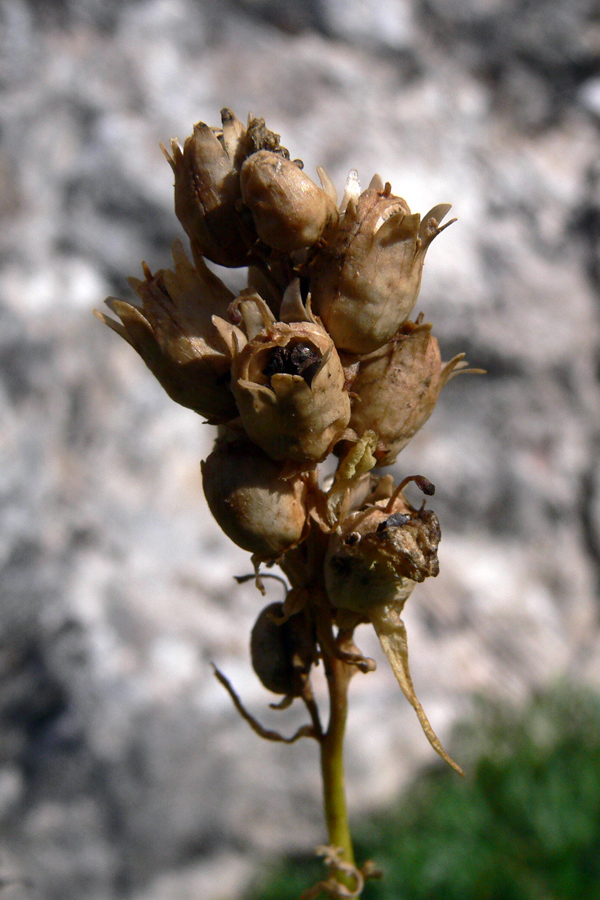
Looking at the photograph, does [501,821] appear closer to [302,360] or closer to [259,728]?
[259,728]

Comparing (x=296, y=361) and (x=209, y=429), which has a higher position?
(x=209, y=429)

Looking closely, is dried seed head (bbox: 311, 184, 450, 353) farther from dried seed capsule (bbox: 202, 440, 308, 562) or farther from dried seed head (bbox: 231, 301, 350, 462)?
dried seed capsule (bbox: 202, 440, 308, 562)

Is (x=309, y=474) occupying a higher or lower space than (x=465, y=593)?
lower

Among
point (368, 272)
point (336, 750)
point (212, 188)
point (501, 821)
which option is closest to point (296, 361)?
point (368, 272)

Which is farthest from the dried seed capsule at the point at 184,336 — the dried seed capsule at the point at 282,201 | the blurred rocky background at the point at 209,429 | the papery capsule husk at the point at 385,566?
the blurred rocky background at the point at 209,429

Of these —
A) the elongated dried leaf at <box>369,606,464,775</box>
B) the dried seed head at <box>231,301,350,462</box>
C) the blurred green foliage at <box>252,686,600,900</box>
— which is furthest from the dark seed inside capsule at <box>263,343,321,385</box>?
the blurred green foliage at <box>252,686,600,900</box>

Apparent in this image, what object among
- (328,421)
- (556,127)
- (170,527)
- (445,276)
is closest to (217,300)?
(328,421)

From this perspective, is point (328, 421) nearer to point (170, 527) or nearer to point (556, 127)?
point (170, 527)

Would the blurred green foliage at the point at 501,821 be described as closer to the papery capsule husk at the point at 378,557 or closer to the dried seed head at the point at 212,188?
the papery capsule husk at the point at 378,557
